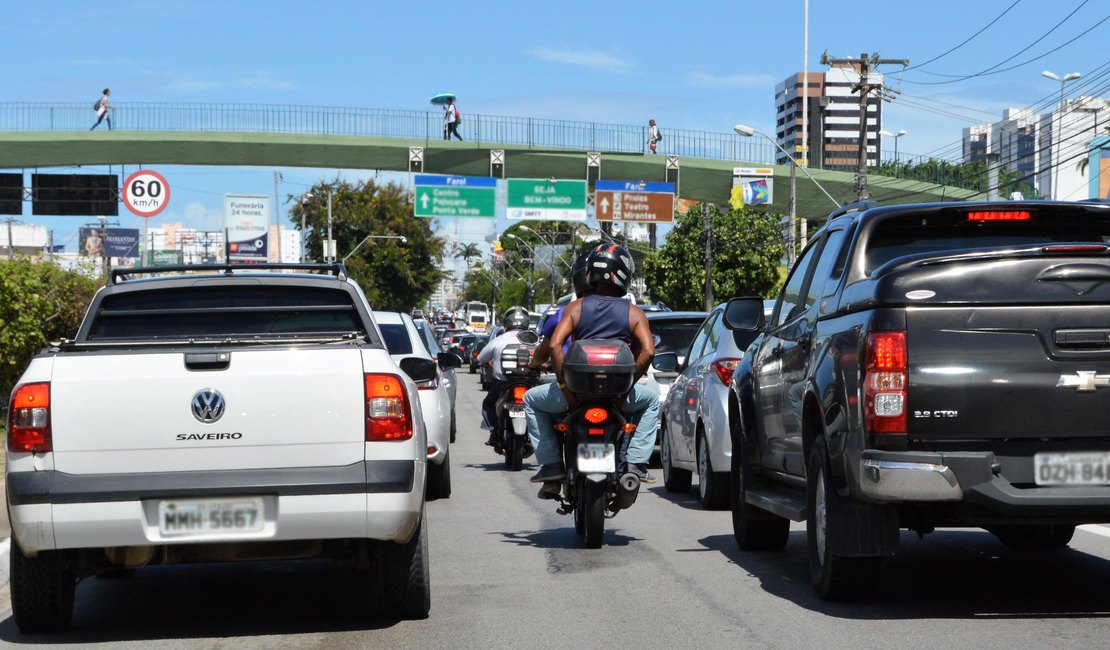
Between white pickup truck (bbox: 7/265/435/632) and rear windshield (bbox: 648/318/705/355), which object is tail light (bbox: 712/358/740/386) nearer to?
rear windshield (bbox: 648/318/705/355)

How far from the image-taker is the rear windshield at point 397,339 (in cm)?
1324

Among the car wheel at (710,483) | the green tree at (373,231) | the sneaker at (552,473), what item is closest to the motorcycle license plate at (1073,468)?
the sneaker at (552,473)

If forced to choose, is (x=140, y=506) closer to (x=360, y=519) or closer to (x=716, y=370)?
(x=360, y=519)

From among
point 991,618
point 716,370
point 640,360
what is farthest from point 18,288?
point 991,618

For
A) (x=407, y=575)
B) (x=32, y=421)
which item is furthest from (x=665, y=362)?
(x=32, y=421)

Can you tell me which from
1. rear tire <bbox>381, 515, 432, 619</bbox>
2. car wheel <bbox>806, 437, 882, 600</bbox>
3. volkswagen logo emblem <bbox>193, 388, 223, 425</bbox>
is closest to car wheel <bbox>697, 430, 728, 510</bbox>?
car wheel <bbox>806, 437, 882, 600</bbox>

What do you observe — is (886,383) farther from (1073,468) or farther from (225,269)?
(225,269)

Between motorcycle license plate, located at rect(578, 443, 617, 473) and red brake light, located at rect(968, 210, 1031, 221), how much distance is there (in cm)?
283

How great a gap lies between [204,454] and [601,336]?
3553mm

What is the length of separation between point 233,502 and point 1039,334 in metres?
3.61

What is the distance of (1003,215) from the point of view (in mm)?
7527

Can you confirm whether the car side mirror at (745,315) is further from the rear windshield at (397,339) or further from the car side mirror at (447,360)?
the rear windshield at (397,339)

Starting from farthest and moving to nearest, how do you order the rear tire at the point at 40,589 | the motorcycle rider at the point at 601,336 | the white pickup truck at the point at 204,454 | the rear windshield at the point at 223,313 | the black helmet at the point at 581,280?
1. the black helmet at the point at 581,280
2. the motorcycle rider at the point at 601,336
3. the rear windshield at the point at 223,313
4. the rear tire at the point at 40,589
5. the white pickup truck at the point at 204,454

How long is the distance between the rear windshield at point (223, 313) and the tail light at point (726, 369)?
4.77 m
